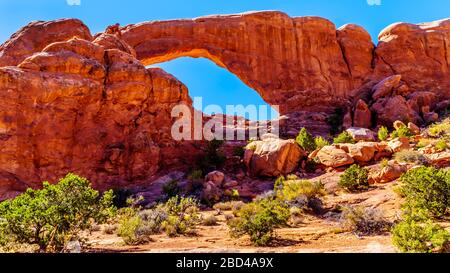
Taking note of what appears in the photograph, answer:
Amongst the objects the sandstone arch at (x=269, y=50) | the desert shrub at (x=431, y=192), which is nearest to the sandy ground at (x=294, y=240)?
the desert shrub at (x=431, y=192)

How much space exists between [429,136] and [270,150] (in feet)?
32.8

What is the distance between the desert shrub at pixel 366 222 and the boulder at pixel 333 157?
29.2ft

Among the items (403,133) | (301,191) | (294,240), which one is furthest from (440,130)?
(294,240)

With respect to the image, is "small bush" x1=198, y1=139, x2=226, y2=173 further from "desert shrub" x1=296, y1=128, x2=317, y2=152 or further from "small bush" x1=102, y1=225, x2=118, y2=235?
"small bush" x1=102, y1=225, x2=118, y2=235

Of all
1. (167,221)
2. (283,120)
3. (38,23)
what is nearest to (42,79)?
(38,23)

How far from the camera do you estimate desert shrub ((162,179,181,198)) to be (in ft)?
58.7

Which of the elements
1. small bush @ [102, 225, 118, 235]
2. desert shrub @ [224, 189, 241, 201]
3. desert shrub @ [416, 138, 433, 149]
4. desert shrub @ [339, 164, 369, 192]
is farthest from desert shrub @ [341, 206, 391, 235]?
desert shrub @ [416, 138, 433, 149]

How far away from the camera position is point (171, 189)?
18219 millimetres

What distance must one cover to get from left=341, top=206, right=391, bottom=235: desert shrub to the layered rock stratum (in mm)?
13721

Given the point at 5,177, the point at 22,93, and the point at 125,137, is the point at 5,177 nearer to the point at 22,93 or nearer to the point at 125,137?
the point at 22,93

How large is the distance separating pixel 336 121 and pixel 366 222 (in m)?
21.9

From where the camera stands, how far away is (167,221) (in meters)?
11.3

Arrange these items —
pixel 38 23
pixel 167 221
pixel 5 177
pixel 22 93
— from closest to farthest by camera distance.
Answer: pixel 167 221, pixel 5 177, pixel 22 93, pixel 38 23
